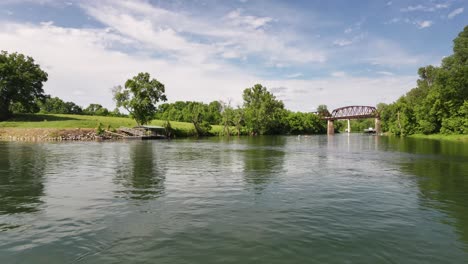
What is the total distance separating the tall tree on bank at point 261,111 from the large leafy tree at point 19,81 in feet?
283

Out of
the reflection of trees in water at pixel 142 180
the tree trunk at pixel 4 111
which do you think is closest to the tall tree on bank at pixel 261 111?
the tree trunk at pixel 4 111

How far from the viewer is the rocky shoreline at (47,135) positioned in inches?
3260

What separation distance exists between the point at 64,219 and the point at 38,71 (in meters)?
115

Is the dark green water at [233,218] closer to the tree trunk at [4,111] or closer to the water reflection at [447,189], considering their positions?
the water reflection at [447,189]

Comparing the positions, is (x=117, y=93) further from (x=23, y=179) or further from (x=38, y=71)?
(x=23, y=179)

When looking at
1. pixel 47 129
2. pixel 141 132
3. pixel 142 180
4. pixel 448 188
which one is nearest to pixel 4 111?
pixel 47 129

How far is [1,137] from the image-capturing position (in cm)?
8412

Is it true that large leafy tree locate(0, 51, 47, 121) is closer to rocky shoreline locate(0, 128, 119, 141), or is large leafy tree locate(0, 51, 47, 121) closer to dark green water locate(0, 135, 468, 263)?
rocky shoreline locate(0, 128, 119, 141)

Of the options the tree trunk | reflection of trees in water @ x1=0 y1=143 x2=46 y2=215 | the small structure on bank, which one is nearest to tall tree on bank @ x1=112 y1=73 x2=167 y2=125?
the small structure on bank

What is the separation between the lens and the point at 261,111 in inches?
6250

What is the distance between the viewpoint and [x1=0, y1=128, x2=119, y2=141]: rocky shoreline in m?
82.8

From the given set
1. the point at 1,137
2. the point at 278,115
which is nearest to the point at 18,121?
the point at 1,137

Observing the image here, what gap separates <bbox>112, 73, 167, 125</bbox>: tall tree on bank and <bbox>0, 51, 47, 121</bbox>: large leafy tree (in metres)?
30.7

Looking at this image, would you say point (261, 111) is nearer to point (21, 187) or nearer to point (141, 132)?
point (141, 132)
